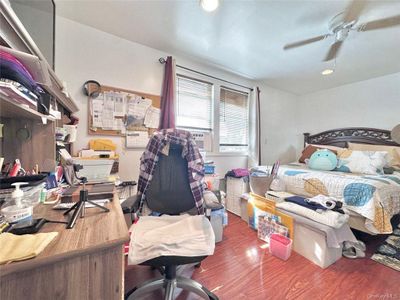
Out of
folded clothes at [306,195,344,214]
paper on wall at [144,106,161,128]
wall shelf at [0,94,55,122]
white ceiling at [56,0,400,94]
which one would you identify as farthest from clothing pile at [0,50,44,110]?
folded clothes at [306,195,344,214]

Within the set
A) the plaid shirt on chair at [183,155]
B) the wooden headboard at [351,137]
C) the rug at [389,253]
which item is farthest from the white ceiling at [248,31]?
the rug at [389,253]

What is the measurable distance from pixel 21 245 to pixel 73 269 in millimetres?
166

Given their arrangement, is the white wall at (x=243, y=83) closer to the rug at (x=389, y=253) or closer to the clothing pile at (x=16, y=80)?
the clothing pile at (x=16, y=80)

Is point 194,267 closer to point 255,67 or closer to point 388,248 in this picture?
point 388,248

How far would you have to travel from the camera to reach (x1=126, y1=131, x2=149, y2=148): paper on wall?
2.13m

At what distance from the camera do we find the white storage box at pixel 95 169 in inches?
58.0

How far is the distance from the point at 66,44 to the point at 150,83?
0.90m

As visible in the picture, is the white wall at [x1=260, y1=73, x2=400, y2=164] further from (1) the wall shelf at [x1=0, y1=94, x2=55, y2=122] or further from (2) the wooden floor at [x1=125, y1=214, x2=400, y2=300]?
(1) the wall shelf at [x1=0, y1=94, x2=55, y2=122]

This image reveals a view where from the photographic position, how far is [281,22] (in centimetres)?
178

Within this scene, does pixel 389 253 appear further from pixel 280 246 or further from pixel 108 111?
pixel 108 111

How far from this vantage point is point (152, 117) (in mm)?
2270

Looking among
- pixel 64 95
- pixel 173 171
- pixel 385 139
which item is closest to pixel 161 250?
pixel 173 171

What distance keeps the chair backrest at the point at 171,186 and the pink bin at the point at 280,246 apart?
965mm

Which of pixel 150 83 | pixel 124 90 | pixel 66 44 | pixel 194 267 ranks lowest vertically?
pixel 194 267
